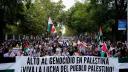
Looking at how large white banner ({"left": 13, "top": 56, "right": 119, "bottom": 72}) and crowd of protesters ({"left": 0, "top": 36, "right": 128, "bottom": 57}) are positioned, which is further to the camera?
crowd of protesters ({"left": 0, "top": 36, "right": 128, "bottom": 57})

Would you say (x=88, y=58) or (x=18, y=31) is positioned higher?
(x=88, y=58)

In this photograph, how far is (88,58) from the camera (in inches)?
485

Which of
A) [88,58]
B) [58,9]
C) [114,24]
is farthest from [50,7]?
[88,58]

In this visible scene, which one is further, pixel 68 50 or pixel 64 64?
pixel 68 50

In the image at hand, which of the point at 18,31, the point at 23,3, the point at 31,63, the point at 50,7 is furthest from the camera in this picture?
the point at 50,7

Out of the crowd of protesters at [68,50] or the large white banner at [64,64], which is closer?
the large white banner at [64,64]

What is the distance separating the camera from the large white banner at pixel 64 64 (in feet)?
39.3

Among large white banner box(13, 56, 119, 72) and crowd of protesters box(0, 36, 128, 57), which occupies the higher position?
large white banner box(13, 56, 119, 72)

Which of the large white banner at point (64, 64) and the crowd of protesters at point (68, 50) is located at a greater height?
the large white banner at point (64, 64)

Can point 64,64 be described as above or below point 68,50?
above

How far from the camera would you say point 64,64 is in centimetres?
1223

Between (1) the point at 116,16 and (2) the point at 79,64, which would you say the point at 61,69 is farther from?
(1) the point at 116,16

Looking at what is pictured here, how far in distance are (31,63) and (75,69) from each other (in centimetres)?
117

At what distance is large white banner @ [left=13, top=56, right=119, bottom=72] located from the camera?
11984 mm
